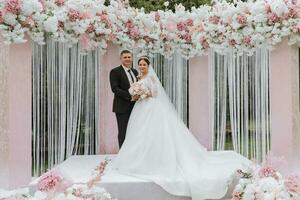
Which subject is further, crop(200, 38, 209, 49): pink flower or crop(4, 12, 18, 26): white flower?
→ crop(200, 38, 209, 49): pink flower

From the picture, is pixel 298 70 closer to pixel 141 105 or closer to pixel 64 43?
pixel 141 105

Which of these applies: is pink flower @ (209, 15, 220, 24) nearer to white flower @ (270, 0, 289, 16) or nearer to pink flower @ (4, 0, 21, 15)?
white flower @ (270, 0, 289, 16)

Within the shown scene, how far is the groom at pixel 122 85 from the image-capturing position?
715cm

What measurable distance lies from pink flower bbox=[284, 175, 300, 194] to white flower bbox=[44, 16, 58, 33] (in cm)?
406

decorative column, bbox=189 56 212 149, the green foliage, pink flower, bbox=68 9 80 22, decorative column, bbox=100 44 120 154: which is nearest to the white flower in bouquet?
pink flower, bbox=68 9 80 22

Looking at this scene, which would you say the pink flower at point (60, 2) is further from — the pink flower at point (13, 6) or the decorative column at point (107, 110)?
the decorative column at point (107, 110)

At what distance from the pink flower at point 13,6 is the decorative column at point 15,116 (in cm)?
48

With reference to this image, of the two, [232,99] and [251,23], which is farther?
[232,99]

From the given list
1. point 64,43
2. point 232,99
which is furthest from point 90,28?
point 232,99

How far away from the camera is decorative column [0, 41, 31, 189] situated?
5758 mm

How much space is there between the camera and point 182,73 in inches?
329

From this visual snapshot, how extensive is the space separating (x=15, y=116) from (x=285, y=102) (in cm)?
381

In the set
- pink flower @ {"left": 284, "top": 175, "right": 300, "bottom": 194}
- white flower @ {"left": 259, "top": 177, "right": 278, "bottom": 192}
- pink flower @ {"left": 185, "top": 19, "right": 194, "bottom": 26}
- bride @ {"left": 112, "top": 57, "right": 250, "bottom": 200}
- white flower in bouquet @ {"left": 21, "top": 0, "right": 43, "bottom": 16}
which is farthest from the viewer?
pink flower @ {"left": 185, "top": 19, "right": 194, "bottom": 26}

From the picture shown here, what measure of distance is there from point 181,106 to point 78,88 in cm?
200
